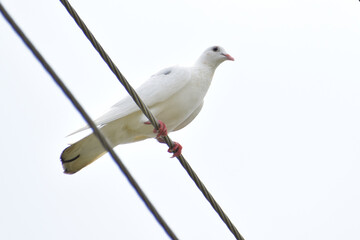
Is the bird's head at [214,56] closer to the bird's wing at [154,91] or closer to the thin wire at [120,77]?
the bird's wing at [154,91]

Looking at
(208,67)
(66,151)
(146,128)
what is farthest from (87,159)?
(208,67)

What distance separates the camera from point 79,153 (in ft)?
19.9

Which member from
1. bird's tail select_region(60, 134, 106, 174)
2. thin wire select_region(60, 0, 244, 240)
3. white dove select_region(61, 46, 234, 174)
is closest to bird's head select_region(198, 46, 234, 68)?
white dove select_region(61, 46, 234, 174)

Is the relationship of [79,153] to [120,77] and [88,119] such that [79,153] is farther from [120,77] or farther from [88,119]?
[88,119]

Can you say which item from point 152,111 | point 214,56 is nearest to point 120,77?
point 152,111

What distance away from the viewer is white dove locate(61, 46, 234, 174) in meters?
6.07

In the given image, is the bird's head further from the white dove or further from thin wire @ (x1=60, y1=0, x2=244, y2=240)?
thin wire @ (x1=60, y1=0, x2=244, y2=240)

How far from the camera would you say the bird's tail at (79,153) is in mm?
6027

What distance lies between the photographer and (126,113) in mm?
6176

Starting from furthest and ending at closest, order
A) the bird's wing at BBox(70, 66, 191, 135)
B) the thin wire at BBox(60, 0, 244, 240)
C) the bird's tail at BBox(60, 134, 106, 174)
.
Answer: the bird's wing at BBox(70, 66, 191, 135)
the bird's tail at BBox(60, 134, 106, 174)
the thin wire at BBox(60, 0, 244, 240)

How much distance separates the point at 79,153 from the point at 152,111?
0.83m

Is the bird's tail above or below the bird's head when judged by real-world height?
above

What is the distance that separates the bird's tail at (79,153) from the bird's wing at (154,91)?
20cm

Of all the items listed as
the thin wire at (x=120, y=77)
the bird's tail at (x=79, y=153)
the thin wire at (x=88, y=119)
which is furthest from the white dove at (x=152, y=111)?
the thin wire at (x=88, y=119)
